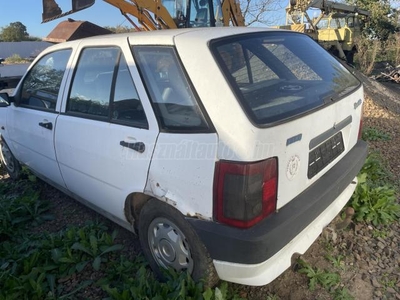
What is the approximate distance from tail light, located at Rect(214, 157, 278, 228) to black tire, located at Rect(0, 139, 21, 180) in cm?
322

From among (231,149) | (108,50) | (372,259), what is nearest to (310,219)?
(231,149)

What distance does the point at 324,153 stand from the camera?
2.20 metres

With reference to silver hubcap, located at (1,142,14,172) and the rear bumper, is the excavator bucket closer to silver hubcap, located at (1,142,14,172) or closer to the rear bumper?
silver hubcap, located at (1,142,14,172)

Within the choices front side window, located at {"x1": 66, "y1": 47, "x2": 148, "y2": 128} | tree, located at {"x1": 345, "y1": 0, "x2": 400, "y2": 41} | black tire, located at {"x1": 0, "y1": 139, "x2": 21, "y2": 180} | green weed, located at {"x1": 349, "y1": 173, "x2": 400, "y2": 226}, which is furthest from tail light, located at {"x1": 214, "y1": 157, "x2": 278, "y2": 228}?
tree, located at {"x1": 345, "y1": 0, "x2": 400, "y2": 41}

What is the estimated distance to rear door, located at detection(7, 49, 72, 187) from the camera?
291 cm

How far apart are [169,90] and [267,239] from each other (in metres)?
1.03

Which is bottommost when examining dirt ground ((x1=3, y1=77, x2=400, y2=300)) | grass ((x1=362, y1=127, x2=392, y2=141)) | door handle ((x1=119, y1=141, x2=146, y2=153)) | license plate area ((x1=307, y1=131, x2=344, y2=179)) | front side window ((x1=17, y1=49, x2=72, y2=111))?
dirt ground ((x1=3, y1=77, x2=400, y2=300))

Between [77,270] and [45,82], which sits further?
[45,82]

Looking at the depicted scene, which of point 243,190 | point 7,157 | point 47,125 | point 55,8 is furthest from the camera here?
point 55,8

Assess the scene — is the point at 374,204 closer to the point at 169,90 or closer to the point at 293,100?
the point at 293,100

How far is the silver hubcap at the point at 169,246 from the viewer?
2.07 m

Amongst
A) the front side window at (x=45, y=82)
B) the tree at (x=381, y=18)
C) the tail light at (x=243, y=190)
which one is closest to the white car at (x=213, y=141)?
the tail light at (x=243, y=190)

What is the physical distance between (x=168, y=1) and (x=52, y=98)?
5.55m

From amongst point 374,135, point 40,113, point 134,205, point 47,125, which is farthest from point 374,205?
point 40,113
